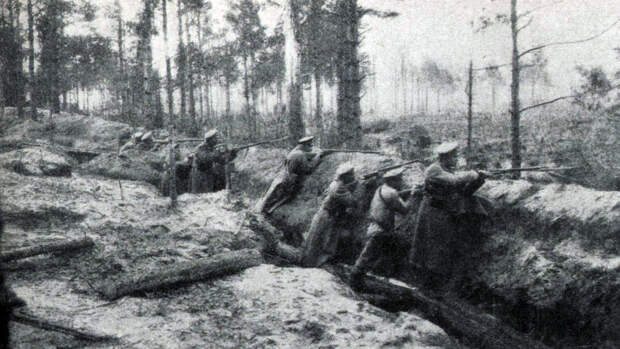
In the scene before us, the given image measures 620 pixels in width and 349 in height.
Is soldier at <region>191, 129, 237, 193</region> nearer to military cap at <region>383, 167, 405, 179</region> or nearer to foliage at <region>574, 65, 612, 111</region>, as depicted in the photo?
military cap at <region>383, 167, 405, 179</region>

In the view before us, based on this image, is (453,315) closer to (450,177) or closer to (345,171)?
(450,177)

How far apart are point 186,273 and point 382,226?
8.03 feet

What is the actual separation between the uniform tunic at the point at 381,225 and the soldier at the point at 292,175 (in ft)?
7.34

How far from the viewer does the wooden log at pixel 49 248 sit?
203 inches

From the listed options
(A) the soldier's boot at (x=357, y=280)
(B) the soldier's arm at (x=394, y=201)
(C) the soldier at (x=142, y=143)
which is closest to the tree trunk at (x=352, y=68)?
(B) the soldier's arm at (x=394, y=201)

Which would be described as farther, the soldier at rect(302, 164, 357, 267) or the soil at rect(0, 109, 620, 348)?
the soldier at rect(302, 164, 357, 267)

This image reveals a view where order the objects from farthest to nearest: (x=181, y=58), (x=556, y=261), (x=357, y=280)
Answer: (x=181, y=58) < (x=357, y=280) < (x=556, y=261)

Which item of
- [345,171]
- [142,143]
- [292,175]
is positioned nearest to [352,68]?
[292,175]

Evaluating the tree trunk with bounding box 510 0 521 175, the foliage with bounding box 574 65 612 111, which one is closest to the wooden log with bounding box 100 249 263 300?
the foliage with bounding box 574 65 612 111

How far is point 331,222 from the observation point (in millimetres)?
6469

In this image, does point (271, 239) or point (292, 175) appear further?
point (292, 175)

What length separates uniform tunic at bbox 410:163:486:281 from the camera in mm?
5000

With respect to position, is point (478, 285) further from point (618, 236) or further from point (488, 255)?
point (618, 236)

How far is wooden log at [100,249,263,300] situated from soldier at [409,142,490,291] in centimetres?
215
